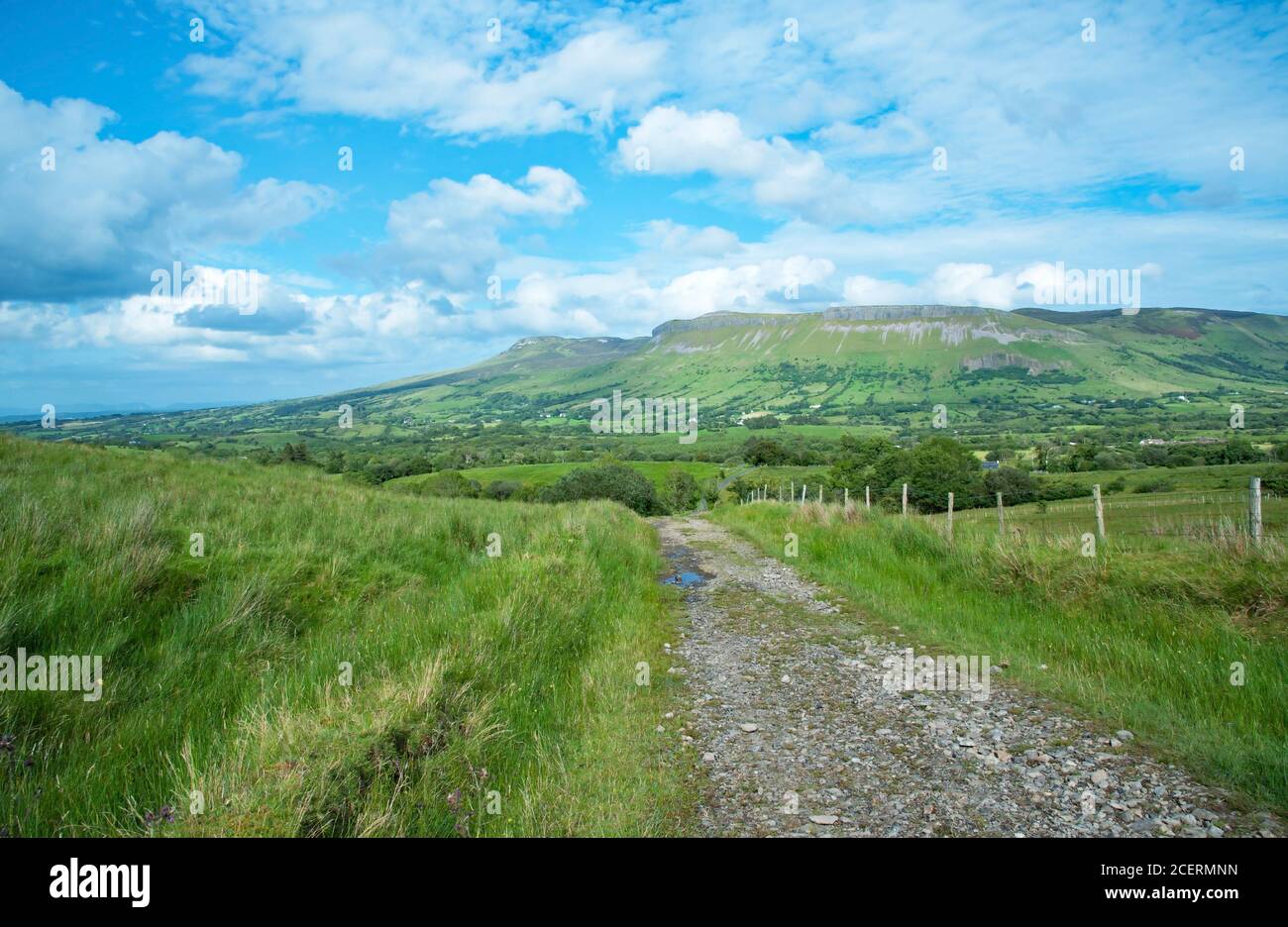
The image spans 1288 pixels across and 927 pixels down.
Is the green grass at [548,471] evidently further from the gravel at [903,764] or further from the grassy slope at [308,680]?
the gravel at [903,764]

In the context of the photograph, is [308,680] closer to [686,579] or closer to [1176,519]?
[686,579]

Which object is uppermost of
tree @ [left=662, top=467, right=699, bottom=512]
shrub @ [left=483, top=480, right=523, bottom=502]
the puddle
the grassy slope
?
the grassy slope

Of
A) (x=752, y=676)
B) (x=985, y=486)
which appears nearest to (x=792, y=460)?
(x=985, y=486)

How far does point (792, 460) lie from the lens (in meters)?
101

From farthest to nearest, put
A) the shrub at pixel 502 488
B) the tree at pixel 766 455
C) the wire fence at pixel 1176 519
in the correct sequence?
the tree at pixel 766 455 → the shrub at pixel 502 488 → the wire fence at pixel 1176 519

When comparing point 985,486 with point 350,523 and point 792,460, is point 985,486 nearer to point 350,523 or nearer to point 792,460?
point 350,523

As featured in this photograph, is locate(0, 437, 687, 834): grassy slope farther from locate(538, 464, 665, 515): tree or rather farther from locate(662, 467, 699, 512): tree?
locate(662, 467, 699, 512): tree

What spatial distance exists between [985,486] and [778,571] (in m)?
32.5

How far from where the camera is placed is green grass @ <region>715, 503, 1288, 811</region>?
501 centimetres

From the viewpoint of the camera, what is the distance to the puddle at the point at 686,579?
13.7 meters

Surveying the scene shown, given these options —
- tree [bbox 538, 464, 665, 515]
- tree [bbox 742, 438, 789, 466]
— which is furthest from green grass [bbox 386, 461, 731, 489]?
tree [bbox 538, 464, 665, 515]

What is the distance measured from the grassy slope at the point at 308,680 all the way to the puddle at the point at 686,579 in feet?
7.27

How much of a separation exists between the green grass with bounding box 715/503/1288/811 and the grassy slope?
12.9 feet

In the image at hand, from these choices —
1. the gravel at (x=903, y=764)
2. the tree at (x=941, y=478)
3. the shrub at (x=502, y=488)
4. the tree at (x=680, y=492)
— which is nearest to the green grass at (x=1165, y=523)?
the gravel at (x=903, y=764)
